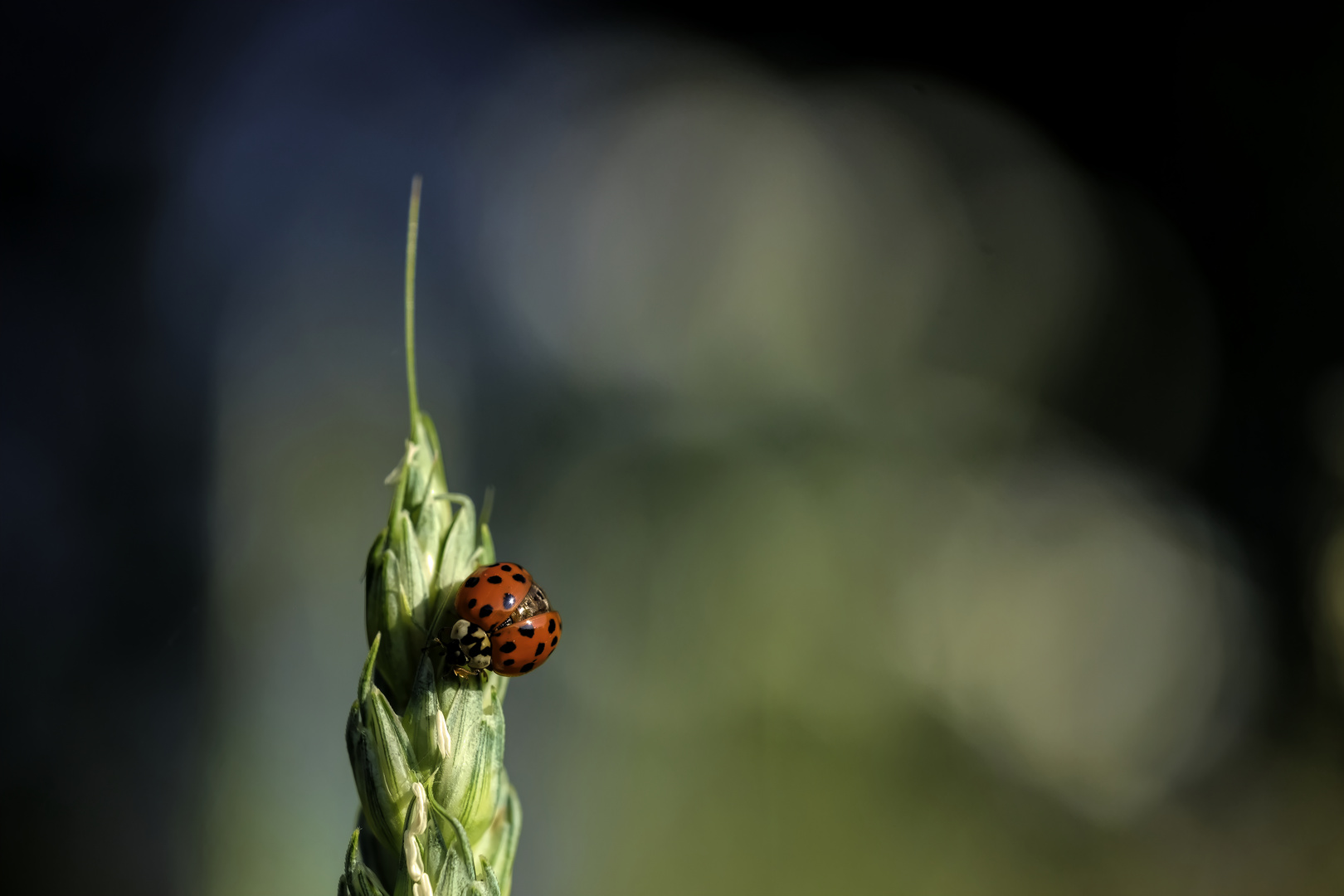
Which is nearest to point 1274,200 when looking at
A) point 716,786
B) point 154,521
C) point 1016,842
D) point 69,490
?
point 1016,842

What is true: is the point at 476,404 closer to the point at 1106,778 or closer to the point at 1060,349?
the point at 1060,349

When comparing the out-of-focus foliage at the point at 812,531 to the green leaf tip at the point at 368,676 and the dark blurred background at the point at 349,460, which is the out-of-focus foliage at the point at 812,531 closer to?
the dark blurred background at the point at 349,460

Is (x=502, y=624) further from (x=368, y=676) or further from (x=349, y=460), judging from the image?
(x=349, y=460)

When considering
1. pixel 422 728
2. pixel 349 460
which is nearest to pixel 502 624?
pixel 422 728

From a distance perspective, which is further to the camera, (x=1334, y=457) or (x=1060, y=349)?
(x=1060, y=349)

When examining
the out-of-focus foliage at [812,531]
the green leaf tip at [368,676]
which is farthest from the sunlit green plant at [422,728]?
the out-of-focus foliage at [812,531]

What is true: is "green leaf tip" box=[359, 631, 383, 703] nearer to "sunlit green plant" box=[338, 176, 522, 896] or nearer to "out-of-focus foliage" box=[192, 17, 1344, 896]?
"sunlit green plant" box=[338, 176, 522, 896]

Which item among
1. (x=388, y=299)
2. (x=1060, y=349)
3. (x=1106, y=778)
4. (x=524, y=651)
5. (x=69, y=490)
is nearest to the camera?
(x=524, y=651)

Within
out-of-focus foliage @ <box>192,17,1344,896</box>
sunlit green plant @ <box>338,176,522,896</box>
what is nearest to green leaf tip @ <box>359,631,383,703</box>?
sunlit green plant @ <box>338,176,522,896</box>
